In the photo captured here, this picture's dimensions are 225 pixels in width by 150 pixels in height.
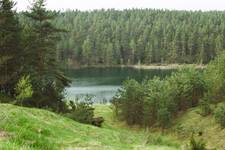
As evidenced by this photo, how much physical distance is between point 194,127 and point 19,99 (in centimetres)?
2692

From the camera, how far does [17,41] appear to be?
49.4 meters

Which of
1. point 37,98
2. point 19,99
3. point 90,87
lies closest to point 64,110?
point 37,98

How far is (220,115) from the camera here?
55.2 meters

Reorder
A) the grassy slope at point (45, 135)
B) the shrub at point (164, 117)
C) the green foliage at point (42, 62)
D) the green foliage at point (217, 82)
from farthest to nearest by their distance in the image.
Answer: the shrub at point (164, 117), the green foliage at point (217, 82), the green foliage at point (42, 62), the grassy slope at point (45, 135)

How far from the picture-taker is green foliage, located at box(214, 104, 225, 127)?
5491cm

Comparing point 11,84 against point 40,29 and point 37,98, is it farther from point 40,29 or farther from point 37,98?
point 40,29

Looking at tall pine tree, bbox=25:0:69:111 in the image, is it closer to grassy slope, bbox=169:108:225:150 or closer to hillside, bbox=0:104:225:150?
hillside, bbox=0:104:225:150

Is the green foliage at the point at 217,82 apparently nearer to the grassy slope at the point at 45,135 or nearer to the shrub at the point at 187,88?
the shrub at the point at 187,88

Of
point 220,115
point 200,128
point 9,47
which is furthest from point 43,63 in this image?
point 220,115

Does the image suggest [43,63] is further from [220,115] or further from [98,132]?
[220,115]

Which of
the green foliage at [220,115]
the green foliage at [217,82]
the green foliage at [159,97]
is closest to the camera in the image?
the green foliage at [220,115]

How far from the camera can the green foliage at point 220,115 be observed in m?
54.9

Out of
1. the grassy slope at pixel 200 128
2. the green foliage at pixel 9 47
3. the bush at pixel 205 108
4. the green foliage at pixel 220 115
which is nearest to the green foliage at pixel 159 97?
the grassy slope at pixel 200 128

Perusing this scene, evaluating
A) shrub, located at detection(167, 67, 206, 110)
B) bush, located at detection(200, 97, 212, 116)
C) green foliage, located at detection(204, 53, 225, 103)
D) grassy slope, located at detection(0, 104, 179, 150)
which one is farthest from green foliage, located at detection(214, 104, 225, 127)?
grassy slope, located at detection(0, 104, 179, 150)
